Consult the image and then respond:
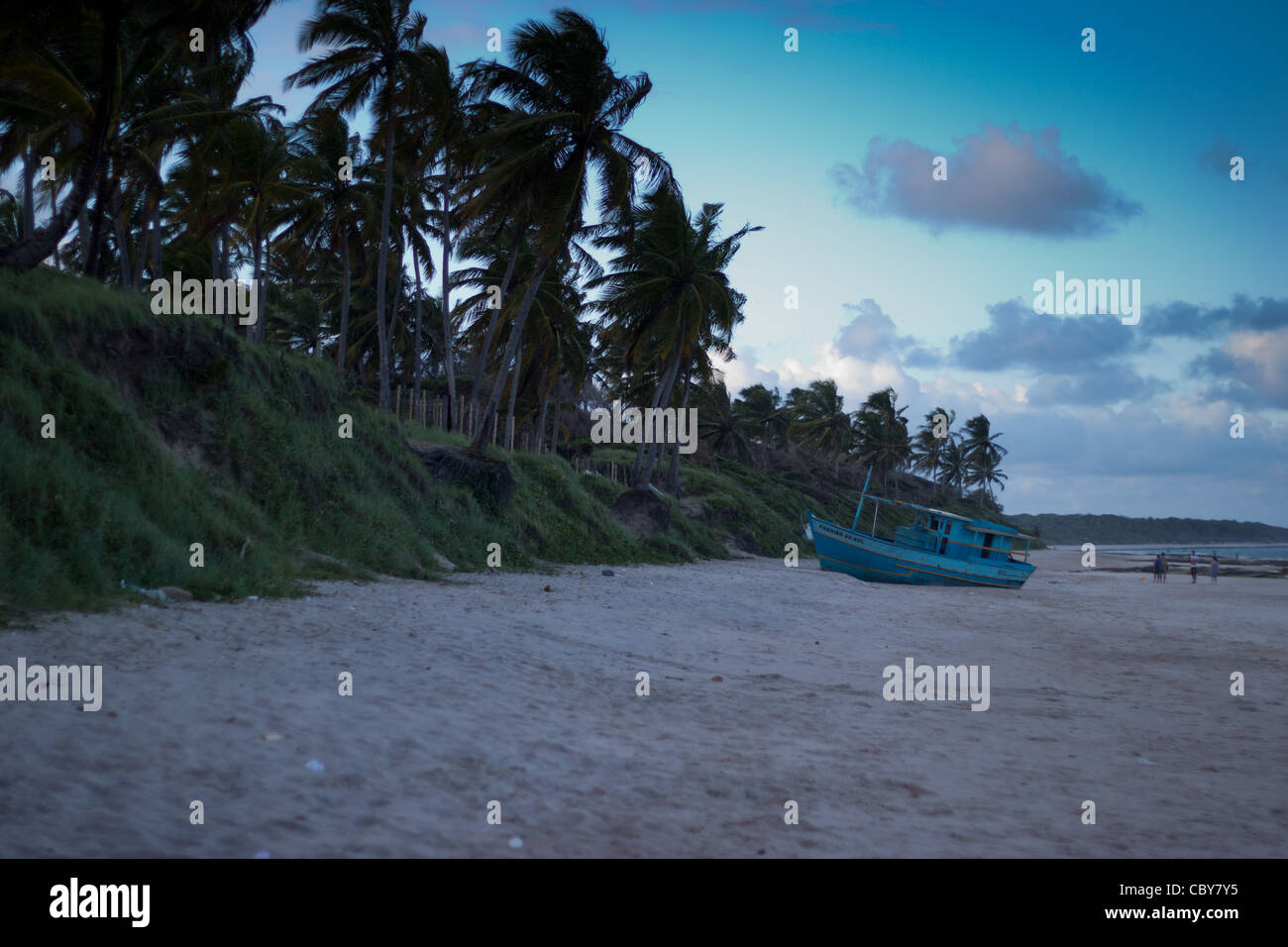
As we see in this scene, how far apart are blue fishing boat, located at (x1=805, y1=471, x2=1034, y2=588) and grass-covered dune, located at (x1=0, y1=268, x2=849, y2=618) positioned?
437 inches

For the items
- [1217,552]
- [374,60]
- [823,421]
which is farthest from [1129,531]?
[374,60]

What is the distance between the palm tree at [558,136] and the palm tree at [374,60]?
233 centimetres

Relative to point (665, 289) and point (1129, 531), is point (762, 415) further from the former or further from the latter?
point (1129, 531)

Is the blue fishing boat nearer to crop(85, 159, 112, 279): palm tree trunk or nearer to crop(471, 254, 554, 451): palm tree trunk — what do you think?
crop(471, 254, 554, 451): palm tree trunk

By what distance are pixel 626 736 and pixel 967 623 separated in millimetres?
11622

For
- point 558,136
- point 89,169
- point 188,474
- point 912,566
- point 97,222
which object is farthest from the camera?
point 912,566

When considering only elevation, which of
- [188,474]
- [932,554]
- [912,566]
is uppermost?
[188,474]

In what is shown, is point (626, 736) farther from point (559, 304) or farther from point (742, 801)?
point (559, 304)

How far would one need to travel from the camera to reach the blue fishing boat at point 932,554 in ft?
86.8

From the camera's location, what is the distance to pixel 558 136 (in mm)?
19953

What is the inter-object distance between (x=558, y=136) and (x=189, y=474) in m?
12.5

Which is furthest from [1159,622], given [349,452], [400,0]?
[400,0]

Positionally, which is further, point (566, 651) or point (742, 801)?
point (566, 651)
